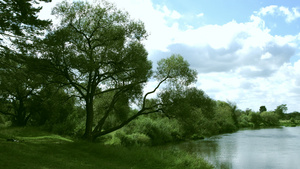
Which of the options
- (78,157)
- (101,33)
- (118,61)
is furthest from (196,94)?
(78,157)

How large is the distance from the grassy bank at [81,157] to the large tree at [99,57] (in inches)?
215

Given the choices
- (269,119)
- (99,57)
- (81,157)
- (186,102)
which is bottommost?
(81,157)

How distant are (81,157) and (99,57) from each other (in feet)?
30.7

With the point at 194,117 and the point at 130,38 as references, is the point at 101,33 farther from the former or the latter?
the point at 194,117

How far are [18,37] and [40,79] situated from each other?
12.0ft

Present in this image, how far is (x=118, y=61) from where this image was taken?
21766 mm

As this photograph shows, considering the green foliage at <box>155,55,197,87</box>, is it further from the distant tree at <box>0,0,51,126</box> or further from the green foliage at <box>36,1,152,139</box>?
the distant tree at <box>0,0,51,126</box>

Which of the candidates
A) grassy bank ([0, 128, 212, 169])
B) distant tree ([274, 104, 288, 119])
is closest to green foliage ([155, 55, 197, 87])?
grassy bank ([0, 128, 212, 169])

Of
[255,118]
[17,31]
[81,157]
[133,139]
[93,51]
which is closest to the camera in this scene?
[81,157]

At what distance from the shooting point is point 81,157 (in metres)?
14.6

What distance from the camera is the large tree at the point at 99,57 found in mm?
19500

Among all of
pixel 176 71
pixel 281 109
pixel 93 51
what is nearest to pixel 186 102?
pixel 176 71

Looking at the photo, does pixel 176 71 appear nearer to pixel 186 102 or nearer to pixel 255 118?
pixel 186 102

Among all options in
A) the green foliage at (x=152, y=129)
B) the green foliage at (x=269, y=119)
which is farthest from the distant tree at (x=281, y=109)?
the green foliage at (x=152, y=129)
